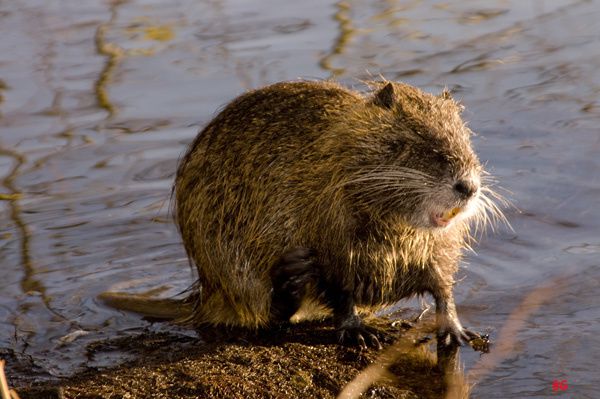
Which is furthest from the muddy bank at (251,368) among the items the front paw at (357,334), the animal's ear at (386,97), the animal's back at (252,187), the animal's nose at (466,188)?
the animal's ear at (386,97)

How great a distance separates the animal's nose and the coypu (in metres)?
0.02

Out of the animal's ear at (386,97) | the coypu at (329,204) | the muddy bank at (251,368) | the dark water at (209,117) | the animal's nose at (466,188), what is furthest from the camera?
the dark water at (209,117)

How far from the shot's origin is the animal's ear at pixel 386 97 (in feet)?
14.7

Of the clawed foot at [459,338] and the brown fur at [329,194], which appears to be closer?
the brown fur at [329,194]

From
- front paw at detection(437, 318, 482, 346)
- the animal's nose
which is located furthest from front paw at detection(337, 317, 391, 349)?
the animal's nose

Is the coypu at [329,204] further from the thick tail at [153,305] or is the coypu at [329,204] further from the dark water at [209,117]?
the dark water at [209,117]

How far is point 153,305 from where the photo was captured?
4.95 metres

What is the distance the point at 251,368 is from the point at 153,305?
888 mm

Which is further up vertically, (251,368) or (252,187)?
(252,187)

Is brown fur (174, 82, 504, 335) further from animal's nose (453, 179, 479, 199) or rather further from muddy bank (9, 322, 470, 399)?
muddy bank (9, 322, 470, 399)

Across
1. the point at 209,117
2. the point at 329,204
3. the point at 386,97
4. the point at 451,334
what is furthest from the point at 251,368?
the point at 209,117

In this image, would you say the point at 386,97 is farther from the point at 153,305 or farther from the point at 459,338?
the point at 153,305

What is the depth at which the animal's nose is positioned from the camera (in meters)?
4.16

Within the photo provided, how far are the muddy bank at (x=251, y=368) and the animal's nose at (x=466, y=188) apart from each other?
62 cm
